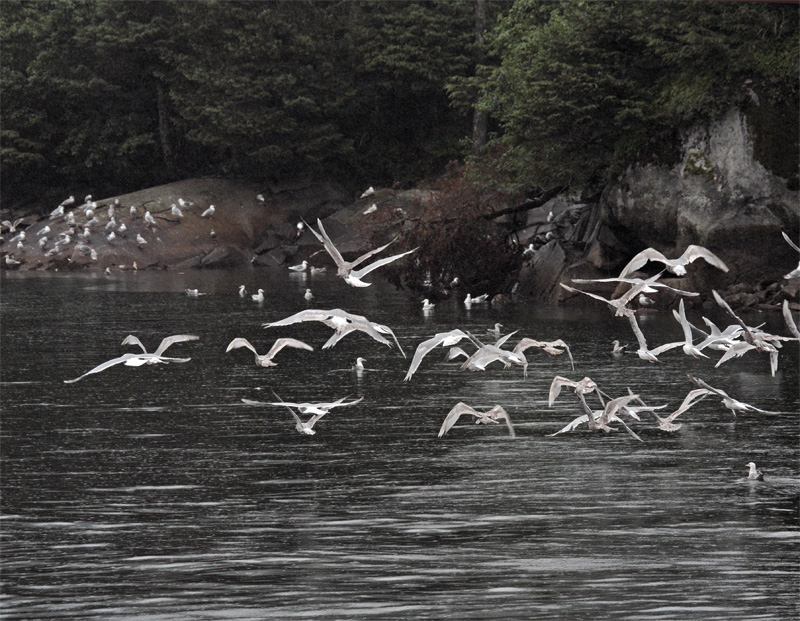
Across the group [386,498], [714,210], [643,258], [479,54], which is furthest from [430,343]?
[479,54]

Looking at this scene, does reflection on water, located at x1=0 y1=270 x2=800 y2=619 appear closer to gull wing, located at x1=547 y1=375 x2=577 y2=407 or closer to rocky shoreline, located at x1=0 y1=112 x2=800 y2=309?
gull wing, located at x1=547 y1=375 x2=577 y2=407

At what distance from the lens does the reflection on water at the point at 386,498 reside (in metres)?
9.92

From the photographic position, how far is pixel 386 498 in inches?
505

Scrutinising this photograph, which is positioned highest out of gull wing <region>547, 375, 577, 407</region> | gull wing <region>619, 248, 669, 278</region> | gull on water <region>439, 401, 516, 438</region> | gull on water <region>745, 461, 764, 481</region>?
gull wing <region>619, 248, 669, 278</region>

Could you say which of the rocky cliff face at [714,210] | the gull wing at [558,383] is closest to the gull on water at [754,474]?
the gull wing at [558,383]

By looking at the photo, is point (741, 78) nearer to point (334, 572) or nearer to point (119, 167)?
point (334, 572)

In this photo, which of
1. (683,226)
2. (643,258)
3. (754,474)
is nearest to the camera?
(643,258)

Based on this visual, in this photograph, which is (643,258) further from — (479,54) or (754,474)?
(479,54)

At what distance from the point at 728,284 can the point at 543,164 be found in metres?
5.94

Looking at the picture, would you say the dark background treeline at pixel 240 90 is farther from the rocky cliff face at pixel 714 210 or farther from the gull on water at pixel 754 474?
the gull on water at pixel 754 474

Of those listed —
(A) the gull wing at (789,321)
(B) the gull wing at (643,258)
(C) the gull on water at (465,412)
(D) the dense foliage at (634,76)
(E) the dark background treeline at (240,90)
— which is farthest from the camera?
(E) the dark background treeline at (240,90)

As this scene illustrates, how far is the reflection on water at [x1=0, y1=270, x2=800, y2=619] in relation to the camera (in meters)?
9.92

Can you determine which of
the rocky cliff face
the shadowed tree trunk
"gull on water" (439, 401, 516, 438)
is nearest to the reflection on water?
"gull on water" (439, 401, 516, 438)

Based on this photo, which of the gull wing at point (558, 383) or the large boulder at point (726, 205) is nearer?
the gull wing at point (558, 383)
